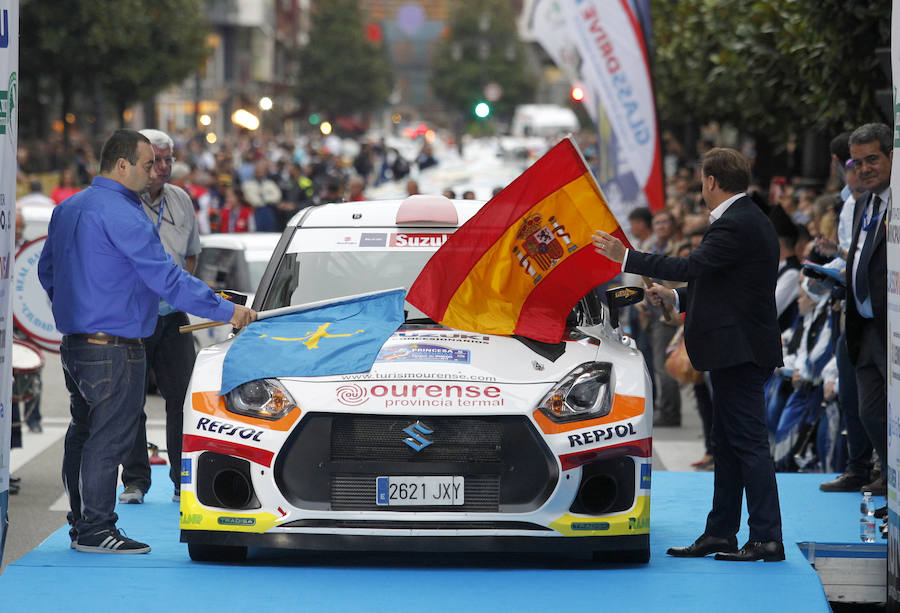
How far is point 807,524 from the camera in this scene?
7.48m

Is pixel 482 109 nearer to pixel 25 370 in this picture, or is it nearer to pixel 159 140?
pixel 25 370

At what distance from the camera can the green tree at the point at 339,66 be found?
385 feet

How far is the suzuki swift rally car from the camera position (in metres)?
6.04

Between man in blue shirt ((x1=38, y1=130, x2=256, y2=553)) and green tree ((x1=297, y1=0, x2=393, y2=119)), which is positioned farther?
green tree ((x1=297, y1=0, x2=393, y2=119))

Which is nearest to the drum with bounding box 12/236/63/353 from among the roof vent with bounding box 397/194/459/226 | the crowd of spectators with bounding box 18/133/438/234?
the roof vent with bounding box 397/194/459/226

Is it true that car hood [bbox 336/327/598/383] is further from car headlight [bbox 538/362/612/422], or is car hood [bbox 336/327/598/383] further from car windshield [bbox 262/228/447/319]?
car windshield [bbox 262/228/447/319]

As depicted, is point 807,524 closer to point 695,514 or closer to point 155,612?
point 695,514

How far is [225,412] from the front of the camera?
6156 millimetres

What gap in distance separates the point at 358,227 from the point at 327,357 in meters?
1.39

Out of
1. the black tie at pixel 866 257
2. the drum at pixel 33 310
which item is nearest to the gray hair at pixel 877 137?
the black tie at pixel 866 257

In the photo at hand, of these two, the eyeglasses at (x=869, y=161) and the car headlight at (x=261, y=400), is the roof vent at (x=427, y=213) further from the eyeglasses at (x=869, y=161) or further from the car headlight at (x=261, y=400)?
the eyeglasses at (x=869, y=161)

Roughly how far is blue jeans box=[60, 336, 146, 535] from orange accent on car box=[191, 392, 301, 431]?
1.79 ft

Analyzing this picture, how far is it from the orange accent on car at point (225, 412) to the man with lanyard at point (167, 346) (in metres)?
1.85

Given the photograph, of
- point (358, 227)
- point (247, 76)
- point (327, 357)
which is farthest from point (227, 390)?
point (247, 76)
